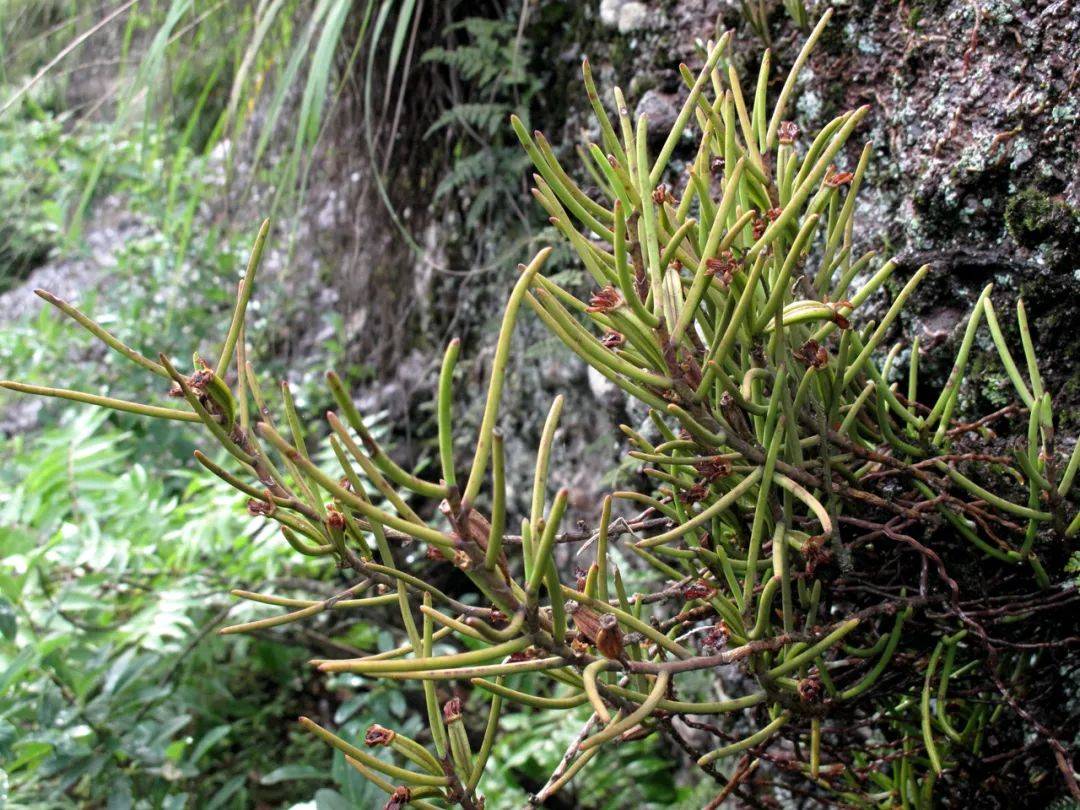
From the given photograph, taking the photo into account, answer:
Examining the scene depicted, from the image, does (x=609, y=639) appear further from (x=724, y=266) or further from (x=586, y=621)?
(x=724, y=266)

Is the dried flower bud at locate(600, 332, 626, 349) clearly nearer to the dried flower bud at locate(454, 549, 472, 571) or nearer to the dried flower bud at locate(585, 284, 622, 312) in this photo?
the dried flower bud at locate(585, 284, 622, 312)

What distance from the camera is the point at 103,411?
159 centimetres

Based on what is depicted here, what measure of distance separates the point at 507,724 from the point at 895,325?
94cm

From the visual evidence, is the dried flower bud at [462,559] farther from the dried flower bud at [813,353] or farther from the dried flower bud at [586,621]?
the dried flower bud at [813,353]

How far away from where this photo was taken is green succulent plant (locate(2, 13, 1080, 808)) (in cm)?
42

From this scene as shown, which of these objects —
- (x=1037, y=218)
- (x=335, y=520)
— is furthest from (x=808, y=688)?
(x=1037, y=218)

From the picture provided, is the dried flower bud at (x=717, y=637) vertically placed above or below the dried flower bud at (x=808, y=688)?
above

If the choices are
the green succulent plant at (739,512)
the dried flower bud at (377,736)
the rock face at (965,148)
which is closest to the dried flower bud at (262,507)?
the green succulent plant at (739,512)

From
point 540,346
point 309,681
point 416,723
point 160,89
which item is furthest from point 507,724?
point 160,89

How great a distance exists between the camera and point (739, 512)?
57 centimetres

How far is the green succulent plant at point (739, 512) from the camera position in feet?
1.37

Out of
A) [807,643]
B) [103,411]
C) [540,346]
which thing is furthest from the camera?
[103,411]

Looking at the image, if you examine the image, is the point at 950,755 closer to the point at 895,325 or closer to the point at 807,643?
the point at 807,643

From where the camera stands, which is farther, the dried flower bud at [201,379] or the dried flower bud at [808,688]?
the dried flower bud at [808,688]
